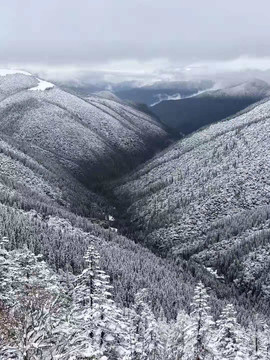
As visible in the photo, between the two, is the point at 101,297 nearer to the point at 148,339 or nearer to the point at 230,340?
the point at 148,339

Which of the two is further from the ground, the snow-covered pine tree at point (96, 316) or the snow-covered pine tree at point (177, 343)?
the snow-covered pine tree at point (96, 316)

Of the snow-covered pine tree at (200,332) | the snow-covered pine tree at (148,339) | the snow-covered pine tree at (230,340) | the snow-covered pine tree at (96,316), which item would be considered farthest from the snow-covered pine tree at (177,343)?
Answer: the snow-covered pine tree at (96,316)

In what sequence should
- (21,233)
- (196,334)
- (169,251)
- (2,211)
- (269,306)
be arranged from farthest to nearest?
(169,251), (269,306), (2,211), (21,233), (196,334)

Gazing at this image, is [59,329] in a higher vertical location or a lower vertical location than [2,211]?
lower

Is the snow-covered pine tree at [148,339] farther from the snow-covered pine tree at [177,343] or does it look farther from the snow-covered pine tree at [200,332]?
the snow-covered pine tree at [200,332]

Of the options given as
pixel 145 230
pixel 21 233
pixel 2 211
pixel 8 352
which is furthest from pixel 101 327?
pixel 145 230

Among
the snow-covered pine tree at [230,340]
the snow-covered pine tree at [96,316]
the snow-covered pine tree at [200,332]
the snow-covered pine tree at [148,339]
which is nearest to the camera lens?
the snow-covered pine tree at [96,316]

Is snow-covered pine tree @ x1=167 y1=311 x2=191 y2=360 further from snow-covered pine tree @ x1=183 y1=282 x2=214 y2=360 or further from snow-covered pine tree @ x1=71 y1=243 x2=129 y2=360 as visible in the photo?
snow-covered pine tree @ x1=71 y1=243 x2=129 y2=360

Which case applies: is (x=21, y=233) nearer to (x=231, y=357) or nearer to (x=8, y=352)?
(x=231, y=357)

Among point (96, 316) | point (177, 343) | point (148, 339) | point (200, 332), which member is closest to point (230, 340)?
point (200, 332)
